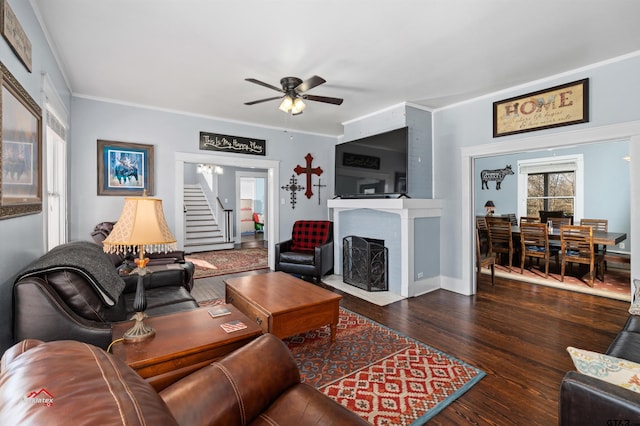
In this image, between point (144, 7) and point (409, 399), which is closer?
point (409, 399)

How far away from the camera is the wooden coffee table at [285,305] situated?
235 centimetres

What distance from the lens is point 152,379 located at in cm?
135

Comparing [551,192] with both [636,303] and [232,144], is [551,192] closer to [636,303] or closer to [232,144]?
[636,303]

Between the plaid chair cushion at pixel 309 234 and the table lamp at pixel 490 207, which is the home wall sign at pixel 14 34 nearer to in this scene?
the plaid chair cushion at pixel 309 234

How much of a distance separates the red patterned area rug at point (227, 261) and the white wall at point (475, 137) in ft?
11.1

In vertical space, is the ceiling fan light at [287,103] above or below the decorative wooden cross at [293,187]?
above

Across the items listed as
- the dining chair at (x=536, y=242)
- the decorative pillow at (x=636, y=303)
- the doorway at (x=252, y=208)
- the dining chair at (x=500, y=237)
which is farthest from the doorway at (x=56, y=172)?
the doorway at (x=252, y=208)

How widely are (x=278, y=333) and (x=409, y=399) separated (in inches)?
39.7

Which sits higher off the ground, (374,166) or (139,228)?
(374,166)

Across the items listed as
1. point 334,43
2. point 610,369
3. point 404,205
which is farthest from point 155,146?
point 610,369

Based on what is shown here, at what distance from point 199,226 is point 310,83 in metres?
6.61

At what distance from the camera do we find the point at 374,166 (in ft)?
14.4

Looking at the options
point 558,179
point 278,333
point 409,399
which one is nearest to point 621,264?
point 558,179

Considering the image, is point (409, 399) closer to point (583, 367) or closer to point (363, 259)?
point (583, 367)
